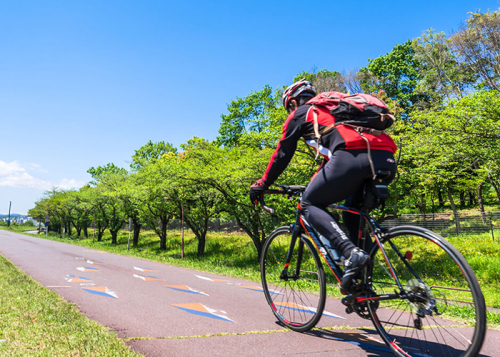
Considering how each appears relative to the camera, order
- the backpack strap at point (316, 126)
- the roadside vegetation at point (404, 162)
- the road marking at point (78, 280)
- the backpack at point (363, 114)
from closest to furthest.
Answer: the backpack at point (363, 114) < the backpack strap at point (316, 126) < the road marking at point (78, 280) < the roadside vegetation at point (404, 162)

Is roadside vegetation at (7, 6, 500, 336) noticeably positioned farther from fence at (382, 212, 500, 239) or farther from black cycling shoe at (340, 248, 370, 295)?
black cycling shoe at (340, 248, 370, 295)

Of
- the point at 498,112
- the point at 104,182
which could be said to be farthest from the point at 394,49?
the point at 104,182

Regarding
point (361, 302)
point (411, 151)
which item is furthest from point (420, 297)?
point (411, 151)

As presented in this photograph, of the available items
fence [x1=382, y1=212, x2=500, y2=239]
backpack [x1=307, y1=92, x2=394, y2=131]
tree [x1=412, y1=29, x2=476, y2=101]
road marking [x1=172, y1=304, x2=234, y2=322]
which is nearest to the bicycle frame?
backpack [x1=307, y1=92, x2=394, y2=131]

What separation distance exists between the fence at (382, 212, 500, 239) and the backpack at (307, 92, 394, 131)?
13459 millimetres

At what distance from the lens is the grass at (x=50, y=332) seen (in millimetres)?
2395

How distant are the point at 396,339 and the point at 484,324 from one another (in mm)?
636

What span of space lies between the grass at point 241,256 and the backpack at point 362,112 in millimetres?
1156

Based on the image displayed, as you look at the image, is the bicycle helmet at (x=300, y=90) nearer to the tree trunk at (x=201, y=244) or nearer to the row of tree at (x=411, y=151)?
the row of tree at (x=411, y=151)

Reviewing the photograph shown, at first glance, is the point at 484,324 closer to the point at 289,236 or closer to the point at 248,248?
the point at 289,236

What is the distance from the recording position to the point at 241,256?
931 inches

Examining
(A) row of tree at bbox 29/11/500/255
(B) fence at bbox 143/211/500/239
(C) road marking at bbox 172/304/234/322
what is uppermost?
(A) row of tree at bbox 29/11/500/255

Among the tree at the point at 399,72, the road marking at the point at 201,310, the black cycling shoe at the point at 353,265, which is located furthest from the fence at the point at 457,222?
the tree at the point at 399,72

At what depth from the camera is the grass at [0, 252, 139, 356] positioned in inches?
94.3
